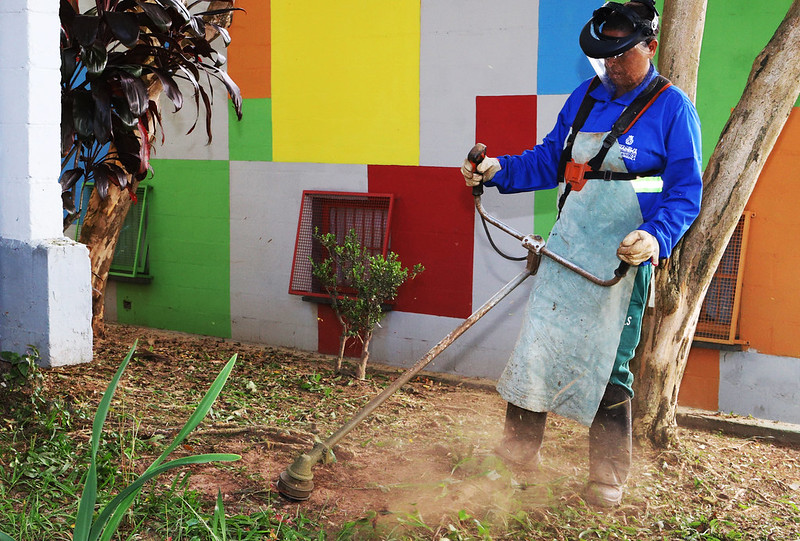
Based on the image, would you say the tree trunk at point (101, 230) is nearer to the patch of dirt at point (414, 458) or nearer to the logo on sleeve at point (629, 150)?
the patch of dirt at point (414, 458)

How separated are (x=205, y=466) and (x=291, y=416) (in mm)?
1047

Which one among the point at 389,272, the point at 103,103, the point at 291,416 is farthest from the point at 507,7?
the point at 291,416

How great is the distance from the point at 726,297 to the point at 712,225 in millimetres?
1181

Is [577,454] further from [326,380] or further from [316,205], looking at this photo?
[316,205]

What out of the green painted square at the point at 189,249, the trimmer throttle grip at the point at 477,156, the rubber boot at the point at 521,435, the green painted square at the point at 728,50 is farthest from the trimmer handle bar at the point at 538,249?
the green painted square at the point at 189,249

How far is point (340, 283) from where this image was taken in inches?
251

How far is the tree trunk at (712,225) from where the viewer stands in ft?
13.6

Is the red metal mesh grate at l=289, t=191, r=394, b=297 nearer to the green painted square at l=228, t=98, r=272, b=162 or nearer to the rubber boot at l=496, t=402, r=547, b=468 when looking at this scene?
the green painted square at l=228, t=98, r=272, b=162

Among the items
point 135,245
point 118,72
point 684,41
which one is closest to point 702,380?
point 684,41

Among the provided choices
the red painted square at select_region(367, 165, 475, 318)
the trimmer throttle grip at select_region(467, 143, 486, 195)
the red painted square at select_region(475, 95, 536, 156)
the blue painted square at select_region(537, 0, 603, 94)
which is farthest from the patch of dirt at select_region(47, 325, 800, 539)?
the blue painted square at select_region(537, 0, 603, 94)

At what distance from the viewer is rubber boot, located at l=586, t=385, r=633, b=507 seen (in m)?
3.68

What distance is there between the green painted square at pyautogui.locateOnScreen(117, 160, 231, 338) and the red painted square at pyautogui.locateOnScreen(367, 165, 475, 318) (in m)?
1.54

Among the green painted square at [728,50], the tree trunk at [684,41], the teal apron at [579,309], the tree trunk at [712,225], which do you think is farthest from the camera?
the green painted square at [728,50]

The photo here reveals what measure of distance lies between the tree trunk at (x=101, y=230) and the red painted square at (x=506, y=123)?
8.56 ft
